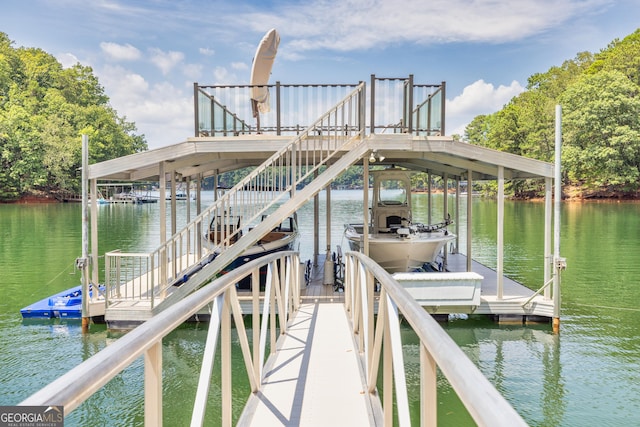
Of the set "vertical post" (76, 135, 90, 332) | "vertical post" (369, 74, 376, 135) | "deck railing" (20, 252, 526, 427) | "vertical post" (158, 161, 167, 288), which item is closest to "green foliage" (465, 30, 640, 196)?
"vertical post" (369, 74, 376, 135)

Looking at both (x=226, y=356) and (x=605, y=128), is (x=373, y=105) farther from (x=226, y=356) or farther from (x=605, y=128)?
(x=605, y=128)

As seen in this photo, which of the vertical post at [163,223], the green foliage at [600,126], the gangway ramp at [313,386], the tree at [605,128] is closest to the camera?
the gangway ramp at [313,386]

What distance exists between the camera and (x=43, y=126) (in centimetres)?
5175

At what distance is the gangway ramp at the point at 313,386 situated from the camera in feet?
11.3

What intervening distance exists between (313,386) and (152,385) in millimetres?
2605

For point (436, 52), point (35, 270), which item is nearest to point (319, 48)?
point (436, 52)

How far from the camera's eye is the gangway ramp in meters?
3.45

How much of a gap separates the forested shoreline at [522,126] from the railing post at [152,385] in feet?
→ 123

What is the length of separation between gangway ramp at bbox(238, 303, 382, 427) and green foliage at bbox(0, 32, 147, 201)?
53.4m

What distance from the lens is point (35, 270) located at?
1459cm

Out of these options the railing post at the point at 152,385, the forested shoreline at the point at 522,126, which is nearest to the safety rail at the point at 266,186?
the railing post at the point at 152,385

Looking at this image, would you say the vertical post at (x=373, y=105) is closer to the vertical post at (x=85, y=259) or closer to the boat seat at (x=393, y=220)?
the boat seat at (x=393, y=220)

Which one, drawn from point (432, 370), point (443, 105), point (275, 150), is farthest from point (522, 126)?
point (432, 370)

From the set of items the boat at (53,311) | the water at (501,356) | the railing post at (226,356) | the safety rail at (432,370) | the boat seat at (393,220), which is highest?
the boat seat at (393,220)
